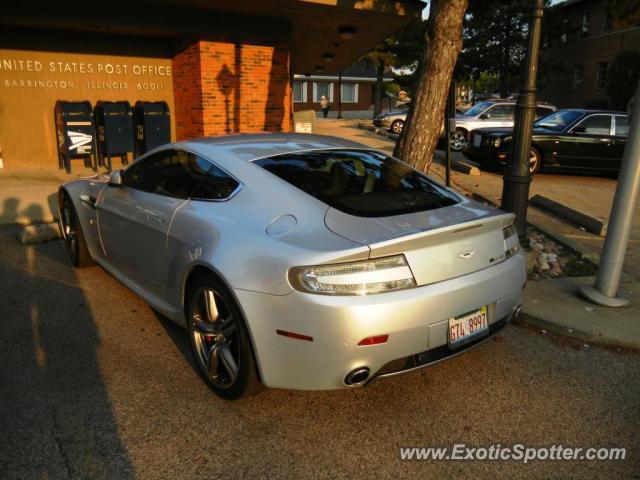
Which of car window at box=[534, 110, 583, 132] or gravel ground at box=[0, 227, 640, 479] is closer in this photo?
gravel ground at box=[0, 227, 640, 479]

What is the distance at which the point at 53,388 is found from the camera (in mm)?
3197

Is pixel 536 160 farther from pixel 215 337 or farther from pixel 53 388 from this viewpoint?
pixel 53 388

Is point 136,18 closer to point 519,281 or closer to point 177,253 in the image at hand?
point 177,253

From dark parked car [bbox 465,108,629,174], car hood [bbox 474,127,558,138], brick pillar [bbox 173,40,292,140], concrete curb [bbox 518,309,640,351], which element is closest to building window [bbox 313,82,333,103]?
car hood [bbox 474,127,558,138]

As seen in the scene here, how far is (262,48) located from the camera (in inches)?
431

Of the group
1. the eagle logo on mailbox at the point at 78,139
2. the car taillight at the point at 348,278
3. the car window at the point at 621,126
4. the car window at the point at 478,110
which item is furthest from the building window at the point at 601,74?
the car taillight at the point at 348,278

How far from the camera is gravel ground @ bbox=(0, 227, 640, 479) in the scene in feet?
8.47

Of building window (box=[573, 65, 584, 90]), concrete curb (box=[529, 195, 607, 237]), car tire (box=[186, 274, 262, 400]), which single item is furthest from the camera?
building window (box=[573, 65, 584, 90])

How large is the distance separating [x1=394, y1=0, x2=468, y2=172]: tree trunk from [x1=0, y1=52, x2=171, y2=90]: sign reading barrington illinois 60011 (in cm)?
687

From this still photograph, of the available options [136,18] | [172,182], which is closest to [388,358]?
[172,182]

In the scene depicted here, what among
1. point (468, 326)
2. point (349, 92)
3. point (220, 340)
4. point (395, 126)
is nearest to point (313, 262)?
point (220, 340)

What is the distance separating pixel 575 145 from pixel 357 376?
447 inches

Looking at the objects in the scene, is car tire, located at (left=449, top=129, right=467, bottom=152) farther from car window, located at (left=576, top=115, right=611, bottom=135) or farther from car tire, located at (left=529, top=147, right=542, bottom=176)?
car tire, located at (left=529, top=147, right=542, bottom=176)

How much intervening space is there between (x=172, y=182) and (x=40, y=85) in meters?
8.55
